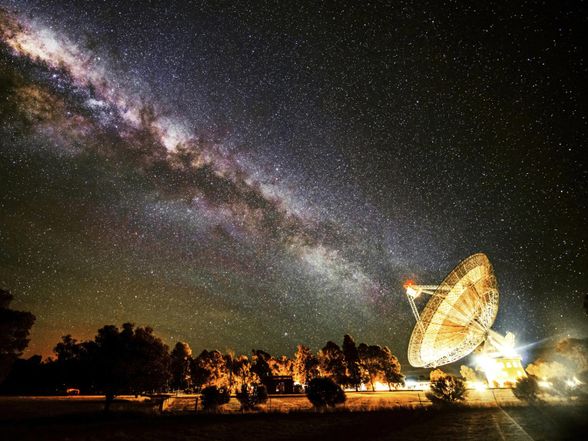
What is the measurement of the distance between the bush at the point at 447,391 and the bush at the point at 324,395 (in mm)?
7634

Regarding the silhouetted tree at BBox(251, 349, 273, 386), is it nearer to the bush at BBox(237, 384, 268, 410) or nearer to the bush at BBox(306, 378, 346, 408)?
the bush at BBox(237, 384, 268, 410)

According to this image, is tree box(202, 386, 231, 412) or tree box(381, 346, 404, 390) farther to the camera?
tree box(381, 346, 404, 390)

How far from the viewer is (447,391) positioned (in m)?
26.7

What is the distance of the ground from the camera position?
48.9 ft

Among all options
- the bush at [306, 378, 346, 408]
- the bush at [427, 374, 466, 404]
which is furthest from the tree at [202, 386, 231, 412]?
the bush at [427, 374, 466, 404]

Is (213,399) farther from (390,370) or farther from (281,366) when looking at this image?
(281,366)

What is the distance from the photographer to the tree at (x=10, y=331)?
33812 mm

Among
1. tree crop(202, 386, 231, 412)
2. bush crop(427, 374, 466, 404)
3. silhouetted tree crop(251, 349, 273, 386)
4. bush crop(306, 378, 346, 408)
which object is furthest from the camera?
silhouetted tree crop(251, 349, 273, 386)

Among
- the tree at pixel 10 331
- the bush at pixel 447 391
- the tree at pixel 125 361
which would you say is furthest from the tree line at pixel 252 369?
the bush at pixel 447 391

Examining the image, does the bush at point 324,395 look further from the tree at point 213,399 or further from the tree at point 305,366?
the tree at point 305,366

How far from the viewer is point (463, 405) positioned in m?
24.0

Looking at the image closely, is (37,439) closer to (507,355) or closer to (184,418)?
(184,418)

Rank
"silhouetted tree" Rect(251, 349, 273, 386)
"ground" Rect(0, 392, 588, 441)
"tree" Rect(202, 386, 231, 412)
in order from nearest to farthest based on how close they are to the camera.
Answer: "ground" Rect(0, 392, 588, 441) → "tree" Rect(202, 386, 231, 412) → "silhouetted tree" Rect(251, 349, 273, 386)

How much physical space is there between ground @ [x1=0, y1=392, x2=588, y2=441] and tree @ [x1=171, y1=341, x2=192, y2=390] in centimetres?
5244
